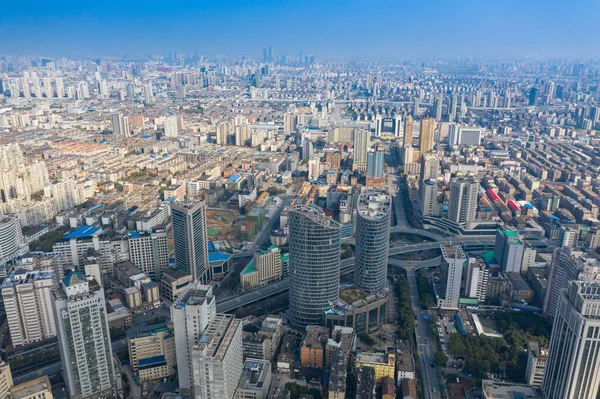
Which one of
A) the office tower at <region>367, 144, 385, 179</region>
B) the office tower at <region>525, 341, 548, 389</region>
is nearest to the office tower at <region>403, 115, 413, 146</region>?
the office tower at <region>367, 144, 385, 179</region>

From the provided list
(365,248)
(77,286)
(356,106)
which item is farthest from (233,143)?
(77,286)

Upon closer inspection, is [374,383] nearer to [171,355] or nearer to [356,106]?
[171,355]

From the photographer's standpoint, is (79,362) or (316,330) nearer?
(79,362)

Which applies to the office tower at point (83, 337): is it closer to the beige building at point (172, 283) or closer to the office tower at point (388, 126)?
the beige building at point (172, 283)

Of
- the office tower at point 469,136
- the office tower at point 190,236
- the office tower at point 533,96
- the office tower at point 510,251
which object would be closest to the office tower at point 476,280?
the office tower at point 510,251

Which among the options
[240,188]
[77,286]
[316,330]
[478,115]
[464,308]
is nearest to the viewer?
[77,286]

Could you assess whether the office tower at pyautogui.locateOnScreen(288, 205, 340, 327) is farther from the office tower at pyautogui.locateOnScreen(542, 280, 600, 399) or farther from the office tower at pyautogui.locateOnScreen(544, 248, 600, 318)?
the office tower at pyautogui.locateOnScreen(544, 248, 600, 318)

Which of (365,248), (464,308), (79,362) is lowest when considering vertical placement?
(464,308)
